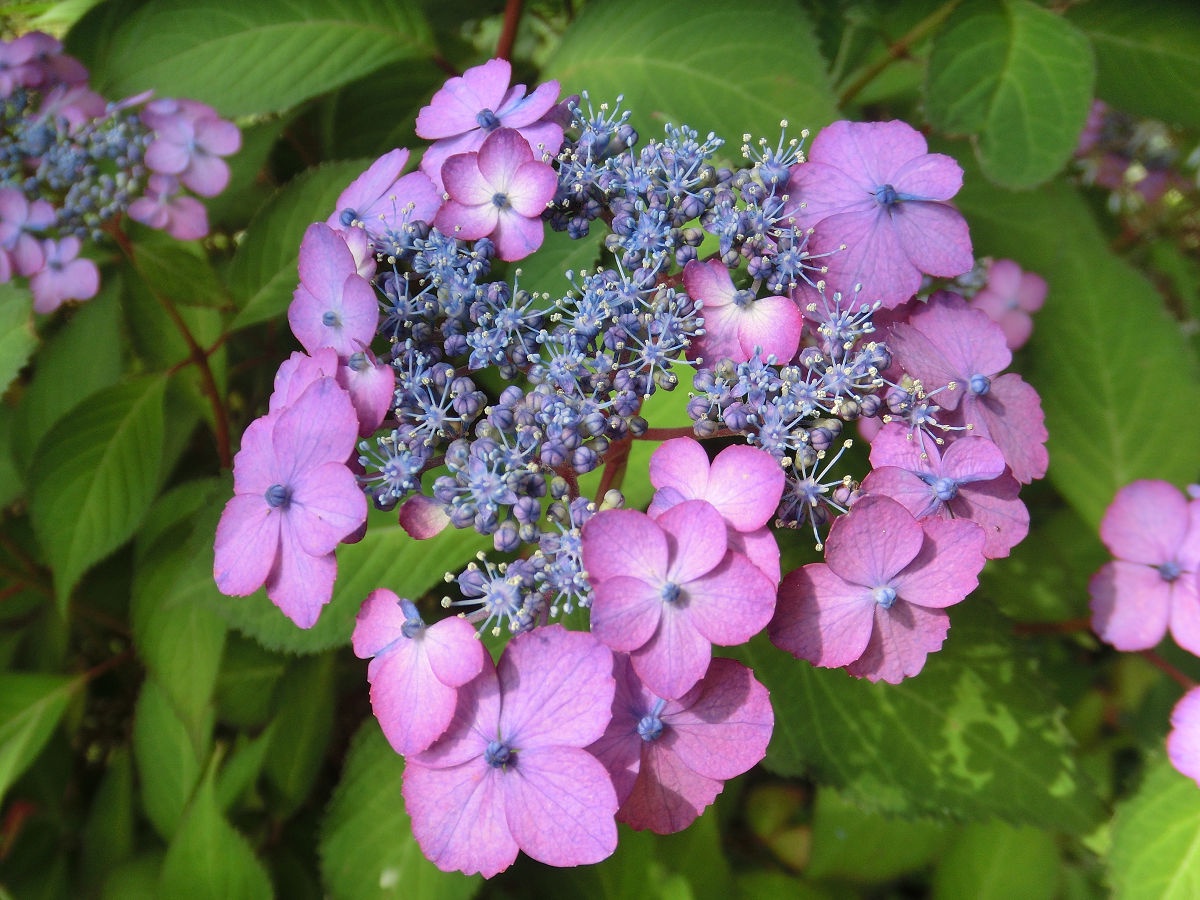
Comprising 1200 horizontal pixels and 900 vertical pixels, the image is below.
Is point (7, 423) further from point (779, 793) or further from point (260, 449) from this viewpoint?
point (779, 793)

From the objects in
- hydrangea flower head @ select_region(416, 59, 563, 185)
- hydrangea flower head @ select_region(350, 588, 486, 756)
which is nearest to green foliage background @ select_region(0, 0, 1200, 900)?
hydrangea flower head @ select_region(416, 59, 563, 185)

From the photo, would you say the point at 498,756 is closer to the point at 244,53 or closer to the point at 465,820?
the point at 465,820

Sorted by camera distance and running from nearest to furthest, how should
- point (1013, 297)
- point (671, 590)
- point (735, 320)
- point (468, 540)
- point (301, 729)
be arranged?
point (671, 590) → point (735, 320) → point (468, 540) → point (301, 729) → point (1013, 297)

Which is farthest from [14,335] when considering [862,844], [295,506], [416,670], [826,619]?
[862,844]

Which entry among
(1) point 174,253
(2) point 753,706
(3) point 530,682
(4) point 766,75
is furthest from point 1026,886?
(1) point 174,253

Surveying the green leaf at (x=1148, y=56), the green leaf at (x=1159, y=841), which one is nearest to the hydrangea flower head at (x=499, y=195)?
the green leaf at (x=1148, y=56)
